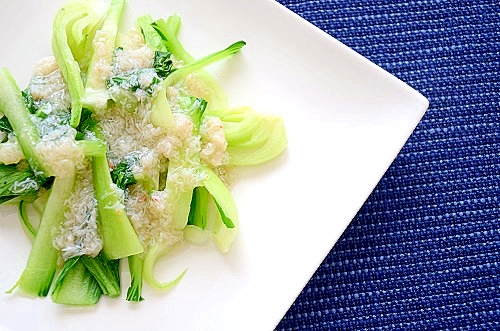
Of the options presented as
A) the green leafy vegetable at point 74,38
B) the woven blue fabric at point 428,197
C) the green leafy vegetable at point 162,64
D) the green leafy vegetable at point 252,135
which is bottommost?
the woven blue fabric at point 428,197

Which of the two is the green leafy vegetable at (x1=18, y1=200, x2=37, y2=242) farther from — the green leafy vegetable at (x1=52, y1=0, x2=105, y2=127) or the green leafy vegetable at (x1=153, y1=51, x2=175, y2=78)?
the green leafy vegetable at (x1=153, y1=51, x2=175, y2=78)

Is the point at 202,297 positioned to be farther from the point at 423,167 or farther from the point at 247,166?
the point at 423,167

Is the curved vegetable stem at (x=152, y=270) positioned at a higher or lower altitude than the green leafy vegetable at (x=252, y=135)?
lower

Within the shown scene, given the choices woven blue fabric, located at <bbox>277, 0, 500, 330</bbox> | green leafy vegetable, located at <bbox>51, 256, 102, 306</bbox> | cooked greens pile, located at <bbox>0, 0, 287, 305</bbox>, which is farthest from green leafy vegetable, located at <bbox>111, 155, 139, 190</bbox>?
woven blue fabric, located at <bbox>277, 0, 500, 330</bbox>

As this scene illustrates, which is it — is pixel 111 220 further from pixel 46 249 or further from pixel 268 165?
pixel 268 165

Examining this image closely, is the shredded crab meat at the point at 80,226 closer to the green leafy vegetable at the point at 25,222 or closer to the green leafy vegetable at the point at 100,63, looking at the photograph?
the green leafy vegetable at the point at 25,222

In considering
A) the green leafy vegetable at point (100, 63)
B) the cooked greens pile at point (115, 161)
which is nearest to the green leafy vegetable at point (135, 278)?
the cooked greens pile at point (115, 161)

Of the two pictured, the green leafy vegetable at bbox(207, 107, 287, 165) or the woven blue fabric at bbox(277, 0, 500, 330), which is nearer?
the green leafy vegetable at bbox(207, 107, 287, 165)
